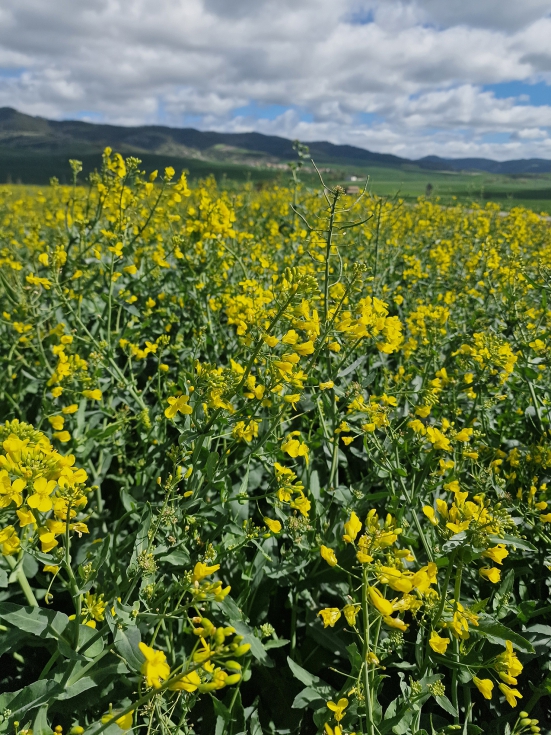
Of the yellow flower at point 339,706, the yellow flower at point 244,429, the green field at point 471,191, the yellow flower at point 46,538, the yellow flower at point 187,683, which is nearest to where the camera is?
the yellow flower at point 187,683

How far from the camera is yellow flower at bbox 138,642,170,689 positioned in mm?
1136

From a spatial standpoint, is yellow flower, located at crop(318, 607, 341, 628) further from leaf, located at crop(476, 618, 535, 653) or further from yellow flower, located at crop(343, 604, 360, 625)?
leaf, located at crop(476, 618, 535, 653)

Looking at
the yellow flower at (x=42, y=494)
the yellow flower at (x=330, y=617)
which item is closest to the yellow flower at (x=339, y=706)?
the yellow flower at (x=330, y=617)

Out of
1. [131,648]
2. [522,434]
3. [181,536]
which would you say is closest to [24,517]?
[131,648]

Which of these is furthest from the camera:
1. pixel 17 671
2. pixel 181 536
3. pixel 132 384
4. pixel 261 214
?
pixel 261 214

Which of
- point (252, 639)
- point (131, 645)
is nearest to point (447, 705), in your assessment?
point (252, 639)

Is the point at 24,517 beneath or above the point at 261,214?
beneath

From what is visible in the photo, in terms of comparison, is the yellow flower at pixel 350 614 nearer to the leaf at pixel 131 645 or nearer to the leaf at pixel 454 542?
the leaf at pixel 454 542

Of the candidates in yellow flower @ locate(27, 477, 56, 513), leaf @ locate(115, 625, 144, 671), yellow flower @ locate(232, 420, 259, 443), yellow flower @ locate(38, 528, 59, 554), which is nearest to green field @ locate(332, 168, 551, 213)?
yellow flower @ locate(232, 420, 259, 443)

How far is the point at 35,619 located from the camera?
1819 mm

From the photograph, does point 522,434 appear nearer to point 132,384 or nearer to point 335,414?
point 335,414

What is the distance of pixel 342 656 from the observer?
2.27 meters

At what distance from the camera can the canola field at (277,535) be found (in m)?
1.63

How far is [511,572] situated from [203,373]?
163 centimetres
